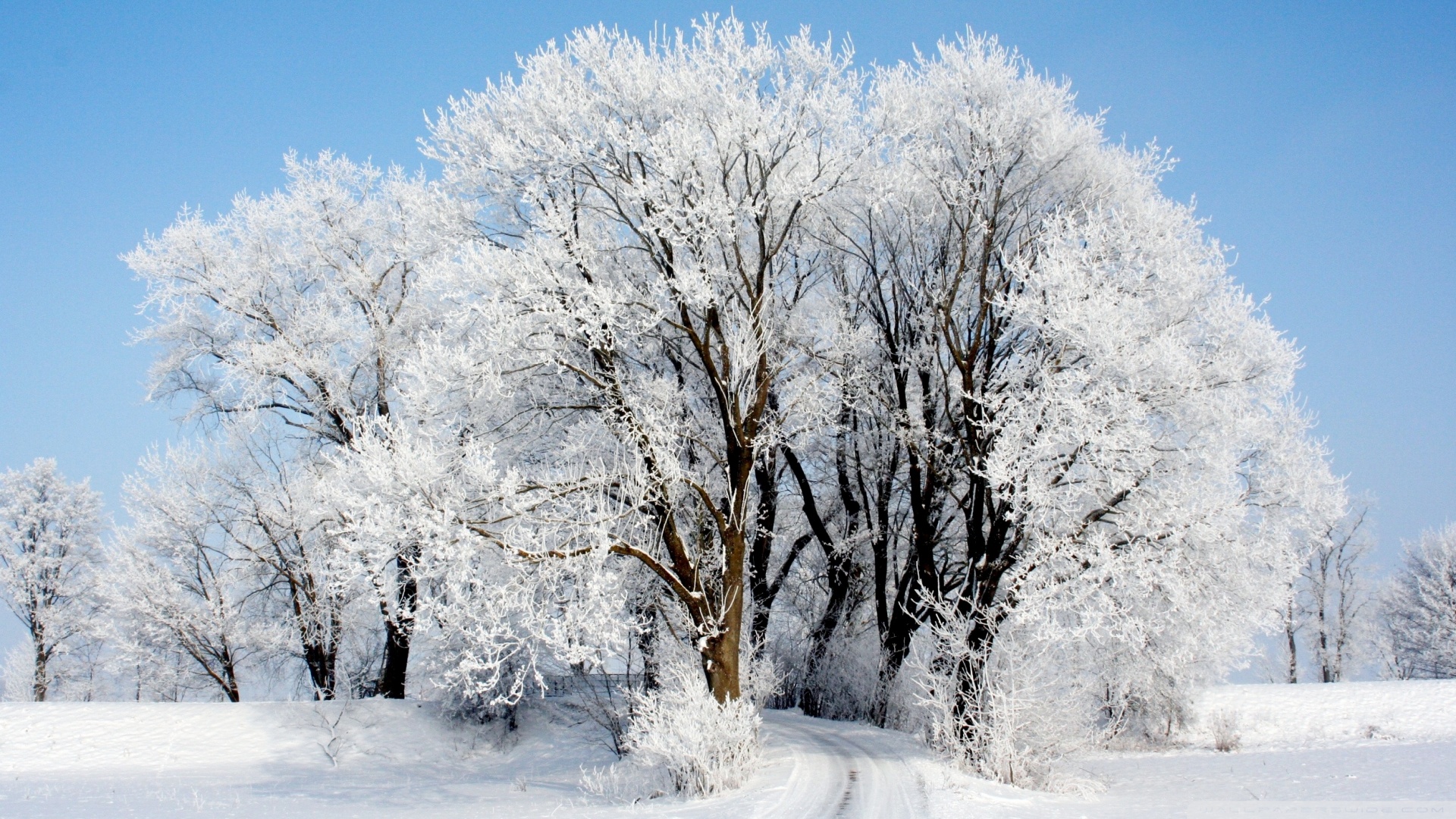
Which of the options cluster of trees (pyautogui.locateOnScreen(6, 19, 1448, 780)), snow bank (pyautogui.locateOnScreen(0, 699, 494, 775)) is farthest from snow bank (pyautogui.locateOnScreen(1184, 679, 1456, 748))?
snow bank (pyautogui.locateOnScreen(0, 699, 494, 775))

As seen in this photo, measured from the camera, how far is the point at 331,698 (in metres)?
18.4

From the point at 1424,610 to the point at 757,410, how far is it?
33600mm

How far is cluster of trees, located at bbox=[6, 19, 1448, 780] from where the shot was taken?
10500mm

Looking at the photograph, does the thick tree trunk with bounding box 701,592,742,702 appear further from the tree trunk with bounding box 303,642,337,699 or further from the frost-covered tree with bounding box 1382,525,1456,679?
the frost-covered tree with bounding box 1382,525,1456,679

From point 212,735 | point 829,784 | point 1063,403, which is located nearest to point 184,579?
point 212,735

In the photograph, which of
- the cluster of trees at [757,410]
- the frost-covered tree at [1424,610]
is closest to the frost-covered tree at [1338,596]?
the frost-covered tree at [1424,610]

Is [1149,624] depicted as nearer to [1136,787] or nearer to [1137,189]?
[1136,787]

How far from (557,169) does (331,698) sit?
13.9 meters

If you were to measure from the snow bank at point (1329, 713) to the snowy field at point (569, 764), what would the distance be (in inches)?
2.8

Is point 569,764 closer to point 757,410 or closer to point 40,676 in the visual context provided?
point 757,410

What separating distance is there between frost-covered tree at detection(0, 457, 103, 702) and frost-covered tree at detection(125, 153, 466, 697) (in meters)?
10.7

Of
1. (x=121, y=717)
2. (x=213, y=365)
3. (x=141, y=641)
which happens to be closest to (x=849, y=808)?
(x=121, y=717)

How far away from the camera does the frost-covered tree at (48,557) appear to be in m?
23.9

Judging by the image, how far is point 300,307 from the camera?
61.2 feet
